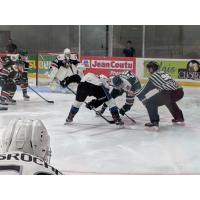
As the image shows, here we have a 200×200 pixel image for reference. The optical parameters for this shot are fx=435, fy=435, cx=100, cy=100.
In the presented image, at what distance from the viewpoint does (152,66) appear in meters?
2.46

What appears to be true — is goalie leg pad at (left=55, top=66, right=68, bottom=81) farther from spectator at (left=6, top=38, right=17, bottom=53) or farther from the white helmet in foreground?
spectator at (left=6, top=38, right=17, bottom=53)

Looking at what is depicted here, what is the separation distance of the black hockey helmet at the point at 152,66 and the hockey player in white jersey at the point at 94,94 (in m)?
0.25

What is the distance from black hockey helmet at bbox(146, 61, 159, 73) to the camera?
2.45 metres

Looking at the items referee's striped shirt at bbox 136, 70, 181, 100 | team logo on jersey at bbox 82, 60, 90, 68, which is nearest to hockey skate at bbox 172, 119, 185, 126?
referee's striped shirt at bbox 136, 70, 181, 100

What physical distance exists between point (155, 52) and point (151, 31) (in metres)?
0.12

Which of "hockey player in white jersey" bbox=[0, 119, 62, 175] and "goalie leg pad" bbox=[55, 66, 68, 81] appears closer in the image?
"hockey player in white jersey" bbox=[0, 119, 62, 175]

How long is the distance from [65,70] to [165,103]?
1.97 feet

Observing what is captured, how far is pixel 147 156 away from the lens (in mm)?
2463

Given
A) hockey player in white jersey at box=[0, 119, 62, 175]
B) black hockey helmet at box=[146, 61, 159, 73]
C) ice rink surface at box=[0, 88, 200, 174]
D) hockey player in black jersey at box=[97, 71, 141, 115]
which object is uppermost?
black hockey helmet at box=[146, 61, 159, 73]

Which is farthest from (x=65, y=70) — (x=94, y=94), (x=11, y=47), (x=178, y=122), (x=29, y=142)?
(x=29, y=142)

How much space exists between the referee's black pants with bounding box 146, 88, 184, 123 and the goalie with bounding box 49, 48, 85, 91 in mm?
438

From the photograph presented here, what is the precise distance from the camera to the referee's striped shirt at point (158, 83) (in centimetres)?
246
